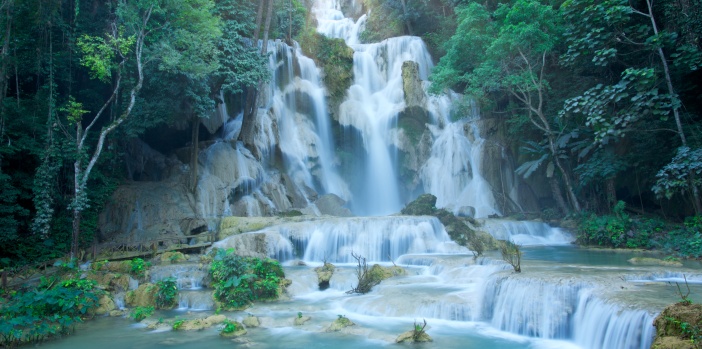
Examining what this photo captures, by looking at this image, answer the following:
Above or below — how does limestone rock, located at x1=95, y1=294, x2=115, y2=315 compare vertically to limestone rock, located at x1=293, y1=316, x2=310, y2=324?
above

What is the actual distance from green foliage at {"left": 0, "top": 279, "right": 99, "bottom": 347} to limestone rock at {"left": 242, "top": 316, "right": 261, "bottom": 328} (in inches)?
121

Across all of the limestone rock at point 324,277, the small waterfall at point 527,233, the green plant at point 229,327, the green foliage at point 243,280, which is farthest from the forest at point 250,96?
the green plant at point 229,327

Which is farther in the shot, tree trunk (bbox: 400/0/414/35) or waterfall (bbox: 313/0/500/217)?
tree trunk (bbox: 400/0/414/35)

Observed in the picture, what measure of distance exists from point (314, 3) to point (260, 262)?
105 feet

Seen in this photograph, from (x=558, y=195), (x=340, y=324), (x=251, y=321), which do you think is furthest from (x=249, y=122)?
(x=340, y=324)

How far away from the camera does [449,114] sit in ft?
81.7

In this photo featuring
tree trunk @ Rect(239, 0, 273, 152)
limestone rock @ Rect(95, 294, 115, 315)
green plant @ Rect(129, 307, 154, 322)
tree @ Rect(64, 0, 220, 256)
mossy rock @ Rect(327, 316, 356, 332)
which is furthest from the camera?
tree trunk @ Rect(239, 0, 273, 152)

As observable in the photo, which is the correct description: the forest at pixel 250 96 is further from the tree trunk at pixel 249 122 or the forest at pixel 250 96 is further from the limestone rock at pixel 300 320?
the limestone rock at pixel 300 320

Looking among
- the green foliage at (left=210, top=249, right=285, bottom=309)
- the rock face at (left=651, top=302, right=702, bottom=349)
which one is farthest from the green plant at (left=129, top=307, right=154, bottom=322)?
the rock face at (left=651, top=302, right=702, bottom=349)

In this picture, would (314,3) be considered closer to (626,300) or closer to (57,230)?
(57,230)

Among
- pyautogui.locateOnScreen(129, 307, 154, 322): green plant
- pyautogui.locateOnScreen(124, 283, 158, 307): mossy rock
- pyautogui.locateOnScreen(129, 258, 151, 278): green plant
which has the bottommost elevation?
pyautogui.locateOnScreen(129, 307, 154, 322): green plant

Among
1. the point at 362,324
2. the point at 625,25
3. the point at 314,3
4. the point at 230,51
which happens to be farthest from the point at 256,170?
the point at 314,3

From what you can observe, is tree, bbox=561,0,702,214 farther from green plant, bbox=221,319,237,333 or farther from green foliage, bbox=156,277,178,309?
green foliage, bbox=156,277,178,309

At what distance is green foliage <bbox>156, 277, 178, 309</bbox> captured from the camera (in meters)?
9.79
